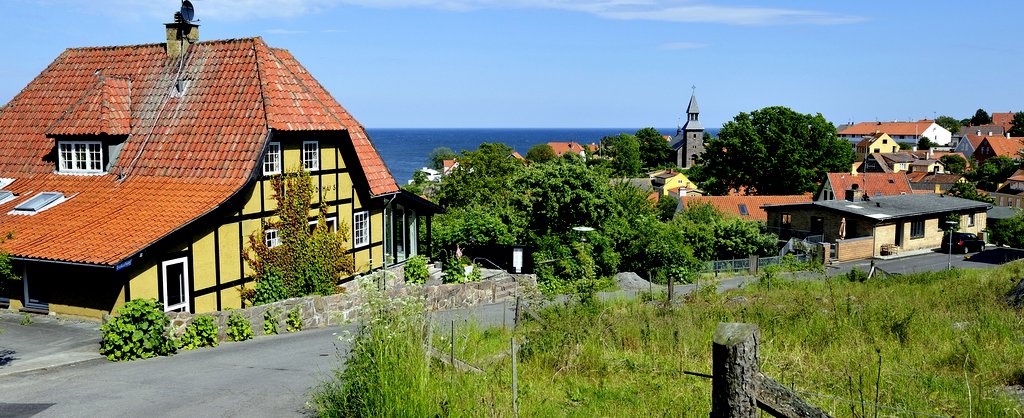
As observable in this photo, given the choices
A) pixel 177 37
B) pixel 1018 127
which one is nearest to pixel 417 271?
pixel 177 37

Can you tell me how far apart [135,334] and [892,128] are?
19027 cm

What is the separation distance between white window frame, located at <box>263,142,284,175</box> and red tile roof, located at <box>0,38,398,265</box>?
0.60m

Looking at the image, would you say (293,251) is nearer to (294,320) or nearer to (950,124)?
(294,320)

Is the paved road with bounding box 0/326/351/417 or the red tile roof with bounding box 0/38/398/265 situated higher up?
the red tile roof with bounding box 0/38/398/265

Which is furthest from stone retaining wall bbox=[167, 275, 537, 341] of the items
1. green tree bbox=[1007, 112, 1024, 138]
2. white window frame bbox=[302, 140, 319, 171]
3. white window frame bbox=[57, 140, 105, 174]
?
green tree bbox=[1007, 112, 1024, 138]

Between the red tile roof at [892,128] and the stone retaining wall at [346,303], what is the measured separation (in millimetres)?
169308

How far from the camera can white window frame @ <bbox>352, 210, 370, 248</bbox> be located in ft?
84.1

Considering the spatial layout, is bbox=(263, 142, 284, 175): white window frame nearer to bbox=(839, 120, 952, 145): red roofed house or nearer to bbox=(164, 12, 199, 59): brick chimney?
bbox=(164, 12, 199, 59): brick chimney

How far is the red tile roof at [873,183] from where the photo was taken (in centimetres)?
6769

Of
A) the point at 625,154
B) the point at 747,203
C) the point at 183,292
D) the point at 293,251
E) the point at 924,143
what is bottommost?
the point at 747,203

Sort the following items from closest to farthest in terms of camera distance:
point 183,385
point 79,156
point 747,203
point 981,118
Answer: point 183,385 < point 79,156 < point 747,203 < point 981,118

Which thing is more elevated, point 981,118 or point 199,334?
point 981,118

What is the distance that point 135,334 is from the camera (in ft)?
50.3

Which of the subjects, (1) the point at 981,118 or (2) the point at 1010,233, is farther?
(1) the point at 981,118
